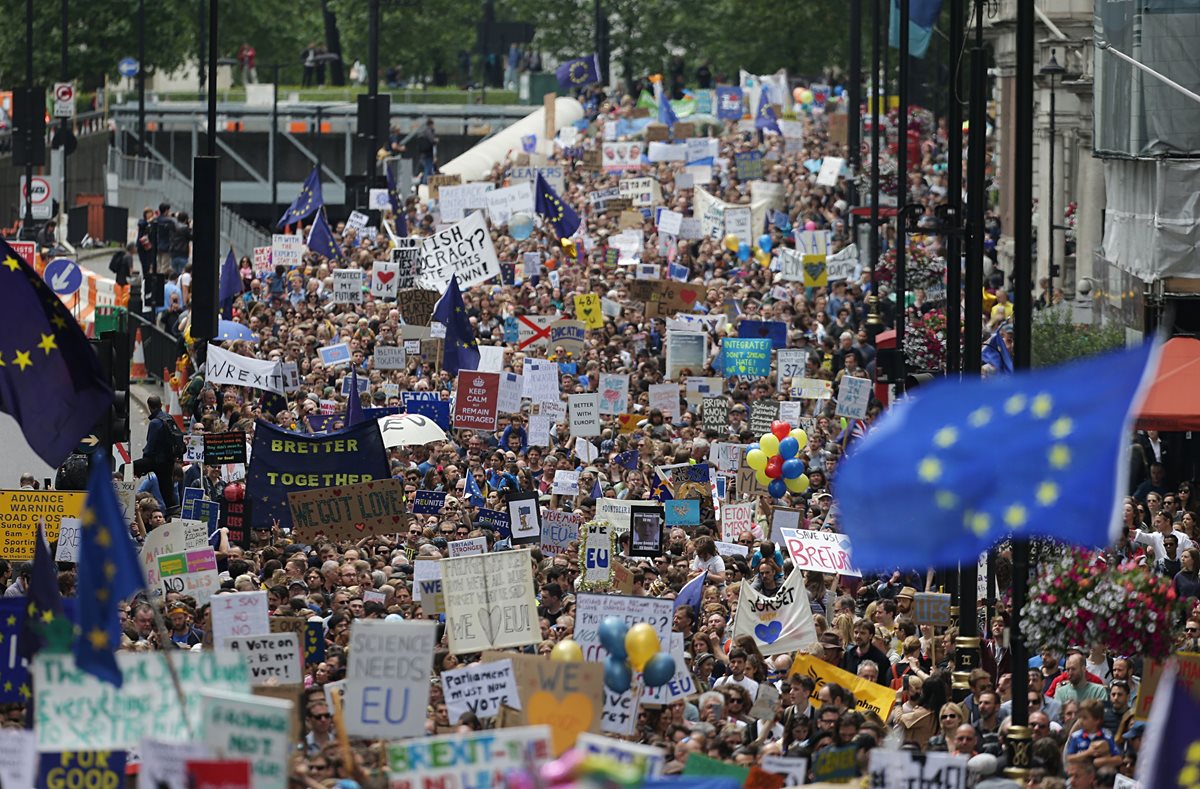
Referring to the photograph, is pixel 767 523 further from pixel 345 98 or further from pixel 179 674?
pixel 345 98

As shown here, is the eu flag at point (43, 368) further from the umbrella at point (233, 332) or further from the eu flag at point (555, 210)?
the eu flag at point (555, 210)

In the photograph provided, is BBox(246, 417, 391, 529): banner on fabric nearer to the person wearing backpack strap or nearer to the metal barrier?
the person wearing backpack strap

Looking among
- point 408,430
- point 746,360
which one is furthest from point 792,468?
point 746,360

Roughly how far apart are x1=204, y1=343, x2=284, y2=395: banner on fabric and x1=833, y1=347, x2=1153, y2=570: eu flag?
18.6 meters

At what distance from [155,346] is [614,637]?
2680 centimetres

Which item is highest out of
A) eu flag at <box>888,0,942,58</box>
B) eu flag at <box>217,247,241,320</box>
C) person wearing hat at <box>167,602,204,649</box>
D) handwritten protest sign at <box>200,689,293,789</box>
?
eu flag at <box>888,0,942,58</box>

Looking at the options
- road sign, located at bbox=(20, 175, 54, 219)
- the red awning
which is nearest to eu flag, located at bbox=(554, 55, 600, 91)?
road sign, located at bbox=(20, 175, 54, 219)

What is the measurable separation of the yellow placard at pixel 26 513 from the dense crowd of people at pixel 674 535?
540mm

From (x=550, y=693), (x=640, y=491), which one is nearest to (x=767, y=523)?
(x=640, y=491)

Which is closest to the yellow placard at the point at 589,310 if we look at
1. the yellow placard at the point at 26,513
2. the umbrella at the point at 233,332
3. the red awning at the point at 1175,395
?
the umbrella at the point at 233,332

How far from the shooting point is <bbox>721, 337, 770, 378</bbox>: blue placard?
30281 mm

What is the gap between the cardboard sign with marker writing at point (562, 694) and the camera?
12.9 m

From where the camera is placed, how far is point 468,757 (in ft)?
33.1

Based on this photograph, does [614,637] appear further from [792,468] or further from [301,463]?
[792,468]
